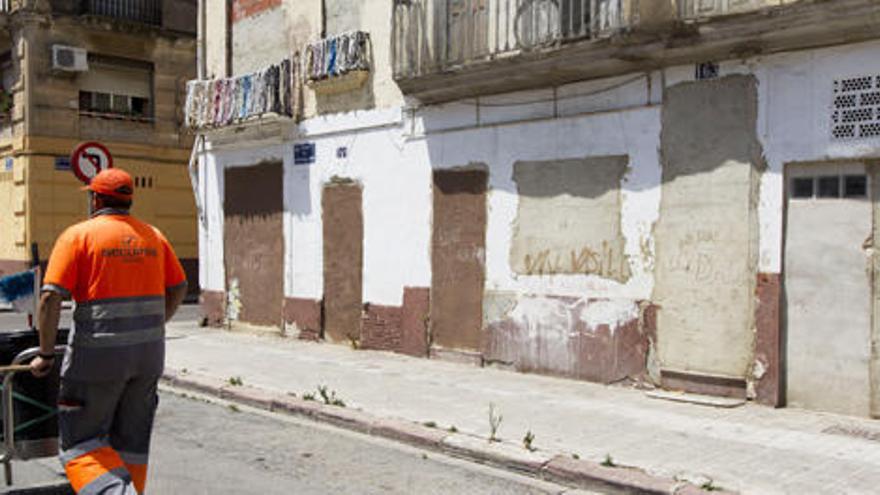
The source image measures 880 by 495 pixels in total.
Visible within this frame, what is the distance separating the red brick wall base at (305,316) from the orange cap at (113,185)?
9174 mm

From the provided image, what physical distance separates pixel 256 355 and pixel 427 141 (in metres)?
3.88

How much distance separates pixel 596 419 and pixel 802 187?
9.76ft

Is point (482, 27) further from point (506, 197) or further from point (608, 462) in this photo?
point (608, 462)

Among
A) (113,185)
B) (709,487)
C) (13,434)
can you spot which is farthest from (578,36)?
(13,434)

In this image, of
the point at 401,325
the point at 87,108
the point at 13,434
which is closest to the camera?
the point at 13,434

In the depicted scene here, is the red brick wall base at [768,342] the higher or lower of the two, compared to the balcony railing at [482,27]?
lower

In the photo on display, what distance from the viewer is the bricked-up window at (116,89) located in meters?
23.0

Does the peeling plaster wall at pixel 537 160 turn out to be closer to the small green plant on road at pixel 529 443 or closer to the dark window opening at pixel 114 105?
the small green plant on road at pixel 529 443

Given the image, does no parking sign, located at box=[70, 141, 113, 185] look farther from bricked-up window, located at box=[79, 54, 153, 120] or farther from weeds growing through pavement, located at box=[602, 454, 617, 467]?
bricked-up window, located at box=[79, 54, 153, 120]

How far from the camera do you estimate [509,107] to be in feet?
36.3

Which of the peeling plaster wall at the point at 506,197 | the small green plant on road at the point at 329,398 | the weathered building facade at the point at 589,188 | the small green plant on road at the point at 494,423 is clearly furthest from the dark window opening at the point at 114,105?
the small green plant on road at the point at 494,423

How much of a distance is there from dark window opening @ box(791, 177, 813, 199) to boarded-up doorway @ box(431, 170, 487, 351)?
4051mm

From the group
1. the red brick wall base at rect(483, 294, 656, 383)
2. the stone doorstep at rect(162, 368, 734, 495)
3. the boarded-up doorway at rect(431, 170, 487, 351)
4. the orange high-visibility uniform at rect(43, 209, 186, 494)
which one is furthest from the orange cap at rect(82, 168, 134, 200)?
the boarded-up doorway at rect(431, 170, 487, 351)

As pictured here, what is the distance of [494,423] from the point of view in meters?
7.65
